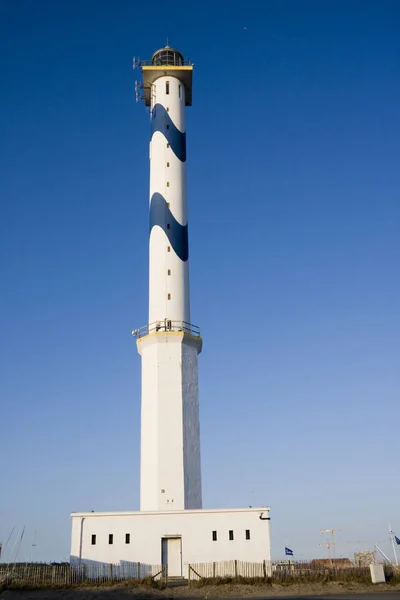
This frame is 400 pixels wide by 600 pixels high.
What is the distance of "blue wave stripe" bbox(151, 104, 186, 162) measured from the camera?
40375mm

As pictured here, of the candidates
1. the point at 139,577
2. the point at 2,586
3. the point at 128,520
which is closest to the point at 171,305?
the point at 128,520

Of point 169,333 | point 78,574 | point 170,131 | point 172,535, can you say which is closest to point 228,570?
point 172,535

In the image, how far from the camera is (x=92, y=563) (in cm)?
2878

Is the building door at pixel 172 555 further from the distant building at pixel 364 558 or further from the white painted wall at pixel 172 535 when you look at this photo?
the distant building at pixel 364 558

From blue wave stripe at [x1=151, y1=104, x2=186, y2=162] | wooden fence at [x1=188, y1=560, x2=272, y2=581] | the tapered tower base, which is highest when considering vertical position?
blue wave stripe at [x1=151, y1=104, x2=186, y2=162]

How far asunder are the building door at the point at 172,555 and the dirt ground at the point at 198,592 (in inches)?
84.3

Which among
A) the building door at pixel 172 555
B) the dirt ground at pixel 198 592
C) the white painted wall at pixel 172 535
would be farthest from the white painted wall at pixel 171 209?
the dirt ground at pixel 198 592

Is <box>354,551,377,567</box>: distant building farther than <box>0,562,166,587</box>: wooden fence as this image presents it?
Yes

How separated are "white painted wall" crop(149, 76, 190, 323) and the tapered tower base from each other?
211 cm

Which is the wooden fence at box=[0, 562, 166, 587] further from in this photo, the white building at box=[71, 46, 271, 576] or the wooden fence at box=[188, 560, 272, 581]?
the wooden fence at box=[188, 560, 272, 581]

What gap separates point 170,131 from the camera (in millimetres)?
40594

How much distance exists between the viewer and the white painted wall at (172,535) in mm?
29109

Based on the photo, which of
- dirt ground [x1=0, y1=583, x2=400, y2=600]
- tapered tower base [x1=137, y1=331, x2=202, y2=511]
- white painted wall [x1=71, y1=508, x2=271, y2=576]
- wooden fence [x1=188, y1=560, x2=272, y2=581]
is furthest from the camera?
tapered tower base [x1=137, y1=331, x2=202, y2=511]

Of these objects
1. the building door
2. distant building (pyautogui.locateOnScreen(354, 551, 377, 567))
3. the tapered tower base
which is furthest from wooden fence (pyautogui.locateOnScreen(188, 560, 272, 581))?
distant building (pyautogui.locateOnScreen(354, 551, 377, 567))
